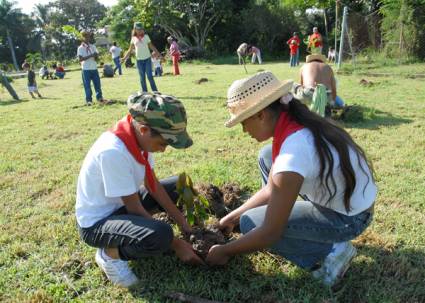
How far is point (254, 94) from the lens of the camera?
1.91m

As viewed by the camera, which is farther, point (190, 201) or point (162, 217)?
point (162, 217)

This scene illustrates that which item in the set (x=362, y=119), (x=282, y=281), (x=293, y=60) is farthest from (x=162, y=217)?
(x=293, y=60)

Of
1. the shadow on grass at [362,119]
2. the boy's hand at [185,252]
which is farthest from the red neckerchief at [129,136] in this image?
the shadow on grass at [362,119]

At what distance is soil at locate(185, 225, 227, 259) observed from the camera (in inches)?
97.5

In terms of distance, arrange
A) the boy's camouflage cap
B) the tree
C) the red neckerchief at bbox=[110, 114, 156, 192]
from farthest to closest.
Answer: the tree, the red neckerchief at bbox=[110, 114, 156, 192], the boy's camouflage cap

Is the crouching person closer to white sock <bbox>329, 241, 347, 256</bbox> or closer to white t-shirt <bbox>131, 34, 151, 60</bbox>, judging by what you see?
white sock <bbox>329, 241, 347, 256</bbox>

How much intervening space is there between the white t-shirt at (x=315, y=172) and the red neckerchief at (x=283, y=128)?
0.09 feet

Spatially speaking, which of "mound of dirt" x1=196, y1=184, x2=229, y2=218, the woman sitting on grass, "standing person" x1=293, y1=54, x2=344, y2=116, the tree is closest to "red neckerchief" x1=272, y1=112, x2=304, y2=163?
the woman sitting on grass

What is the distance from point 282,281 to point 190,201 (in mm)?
762

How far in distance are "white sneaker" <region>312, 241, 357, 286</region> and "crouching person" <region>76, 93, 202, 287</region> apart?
2.36 feet

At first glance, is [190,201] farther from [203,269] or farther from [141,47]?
[141,47]

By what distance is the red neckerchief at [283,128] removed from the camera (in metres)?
1.92

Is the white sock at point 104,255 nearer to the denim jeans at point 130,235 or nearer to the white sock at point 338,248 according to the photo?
the denim jeans at point 130,235

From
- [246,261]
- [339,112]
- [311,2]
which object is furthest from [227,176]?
[311,2]
